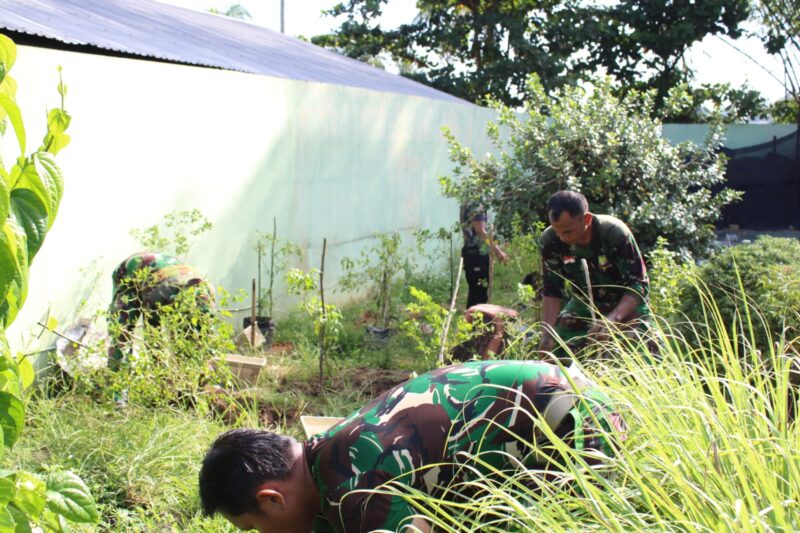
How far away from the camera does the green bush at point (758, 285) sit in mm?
5141

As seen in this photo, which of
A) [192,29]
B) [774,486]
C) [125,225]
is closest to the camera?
[774,486]

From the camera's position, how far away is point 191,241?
6.80m

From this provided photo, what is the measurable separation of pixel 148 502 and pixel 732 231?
1774cm

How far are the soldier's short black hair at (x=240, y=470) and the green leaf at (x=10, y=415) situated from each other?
54 centimetres

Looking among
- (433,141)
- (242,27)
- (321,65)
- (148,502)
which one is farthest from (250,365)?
(242,27)

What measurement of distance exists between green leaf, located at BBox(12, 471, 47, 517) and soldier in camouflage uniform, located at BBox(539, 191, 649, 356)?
293 centimetres

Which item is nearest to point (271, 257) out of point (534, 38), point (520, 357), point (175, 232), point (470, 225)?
point (175, 232)

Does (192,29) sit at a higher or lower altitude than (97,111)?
higher

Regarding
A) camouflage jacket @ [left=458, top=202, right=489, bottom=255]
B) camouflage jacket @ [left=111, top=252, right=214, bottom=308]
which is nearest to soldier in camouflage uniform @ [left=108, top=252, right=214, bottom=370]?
camouflage jacket @ [left=111, top=252, right=214, bottom=308]

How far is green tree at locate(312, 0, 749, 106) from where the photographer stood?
68.4 ft

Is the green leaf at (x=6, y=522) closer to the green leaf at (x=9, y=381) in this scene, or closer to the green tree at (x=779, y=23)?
the green leaf at (x=9, y=381)

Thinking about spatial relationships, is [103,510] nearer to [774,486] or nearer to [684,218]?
[774,486]

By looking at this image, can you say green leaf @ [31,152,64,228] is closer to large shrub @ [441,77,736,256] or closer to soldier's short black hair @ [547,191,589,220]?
soldier's short black hair @ [547,191,589,220]

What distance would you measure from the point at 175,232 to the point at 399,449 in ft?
15.4
